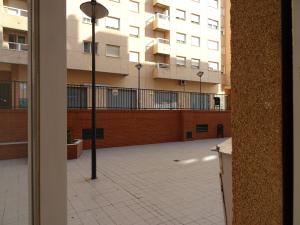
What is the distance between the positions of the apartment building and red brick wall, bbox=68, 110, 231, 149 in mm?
10223

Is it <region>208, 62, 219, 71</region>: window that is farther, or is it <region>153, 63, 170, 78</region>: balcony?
<region>208, 62, 219, 71</region>: window

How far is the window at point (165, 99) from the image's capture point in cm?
1507

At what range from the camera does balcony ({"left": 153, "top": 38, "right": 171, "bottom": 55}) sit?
2566 cm

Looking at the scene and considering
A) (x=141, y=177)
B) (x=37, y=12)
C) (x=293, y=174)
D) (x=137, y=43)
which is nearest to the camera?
(x=293, y=174)

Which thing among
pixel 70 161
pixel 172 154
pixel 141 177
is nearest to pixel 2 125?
pixel 141 177

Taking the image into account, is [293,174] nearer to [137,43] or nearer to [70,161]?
[70,161]

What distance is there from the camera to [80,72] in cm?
2180

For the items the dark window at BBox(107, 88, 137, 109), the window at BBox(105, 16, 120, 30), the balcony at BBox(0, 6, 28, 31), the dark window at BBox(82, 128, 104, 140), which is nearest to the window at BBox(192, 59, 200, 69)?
the window at BBox(105, 16, 120, 30)

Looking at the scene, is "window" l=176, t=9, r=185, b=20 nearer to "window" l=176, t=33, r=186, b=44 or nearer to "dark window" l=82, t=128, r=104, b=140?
"window" l=176, t=33, r=186, b=44

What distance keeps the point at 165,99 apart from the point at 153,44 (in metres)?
12.2

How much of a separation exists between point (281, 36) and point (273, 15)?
94 millimetres

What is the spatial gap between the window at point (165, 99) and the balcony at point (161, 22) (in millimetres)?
12560

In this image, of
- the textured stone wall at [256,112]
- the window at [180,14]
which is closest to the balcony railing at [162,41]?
the window at [180,14]

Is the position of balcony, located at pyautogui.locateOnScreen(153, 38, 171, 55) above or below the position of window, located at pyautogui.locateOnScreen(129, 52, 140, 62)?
above
